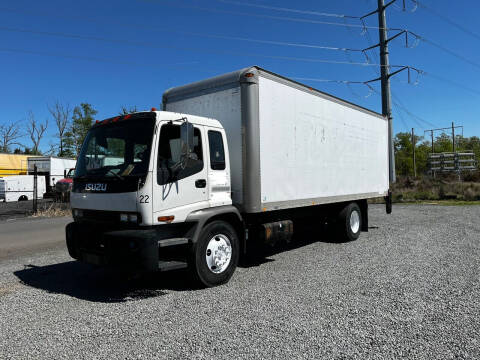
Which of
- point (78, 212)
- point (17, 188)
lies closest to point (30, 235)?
point (78, 212)

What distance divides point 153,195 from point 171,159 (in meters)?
0.60

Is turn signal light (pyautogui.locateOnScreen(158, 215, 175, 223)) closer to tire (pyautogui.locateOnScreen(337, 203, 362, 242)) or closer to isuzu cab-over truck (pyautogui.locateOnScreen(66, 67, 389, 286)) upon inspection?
isuzu cab-over truck (pyautogui.locateOnScreen(66, 67, 389, 286))

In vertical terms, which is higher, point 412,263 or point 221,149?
point 221,149

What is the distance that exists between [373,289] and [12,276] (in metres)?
6.03

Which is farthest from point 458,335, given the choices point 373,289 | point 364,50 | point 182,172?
point 364,50

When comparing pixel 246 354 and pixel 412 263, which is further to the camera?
pixel 412 263

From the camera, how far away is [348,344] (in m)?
3.46

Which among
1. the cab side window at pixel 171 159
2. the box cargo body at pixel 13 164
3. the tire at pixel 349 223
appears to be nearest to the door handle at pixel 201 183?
the cab side window at pixel 171 159

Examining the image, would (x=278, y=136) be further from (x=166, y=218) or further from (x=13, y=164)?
(x=13, y=164)

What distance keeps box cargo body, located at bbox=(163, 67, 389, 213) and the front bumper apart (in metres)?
1.43

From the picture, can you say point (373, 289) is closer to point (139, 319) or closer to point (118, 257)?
point (139, 319)

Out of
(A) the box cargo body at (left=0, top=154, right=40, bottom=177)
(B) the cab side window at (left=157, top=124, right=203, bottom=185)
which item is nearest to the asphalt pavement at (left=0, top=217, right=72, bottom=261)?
(B) the cab side window at (left=157, top=124, right=203, bottom=185)

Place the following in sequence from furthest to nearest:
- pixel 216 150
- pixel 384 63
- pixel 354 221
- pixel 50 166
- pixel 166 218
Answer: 1. pixel 50 166
2. pixel 384 63
3. pixel 354 221
4. pixel 216 150
5. pixel 166 218

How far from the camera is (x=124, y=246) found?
4.64 metres
